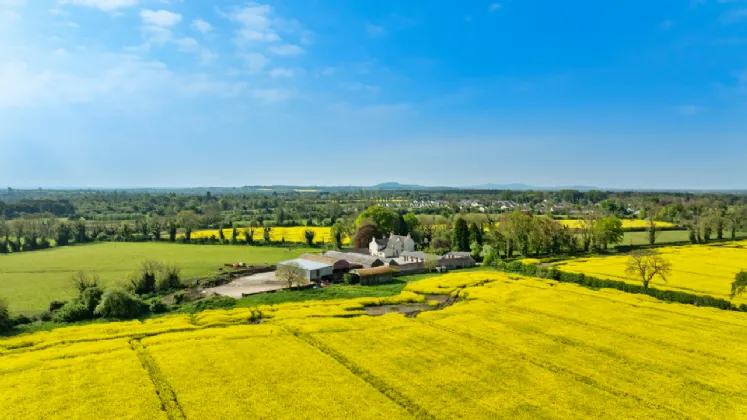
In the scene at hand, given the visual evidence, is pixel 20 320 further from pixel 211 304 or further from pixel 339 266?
pixel 339 266

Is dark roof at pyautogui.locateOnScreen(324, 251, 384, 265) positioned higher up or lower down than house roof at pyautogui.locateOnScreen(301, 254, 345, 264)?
lower down

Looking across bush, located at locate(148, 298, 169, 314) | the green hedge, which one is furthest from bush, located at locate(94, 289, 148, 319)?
the green hedge

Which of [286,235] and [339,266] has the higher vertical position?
[339,266]

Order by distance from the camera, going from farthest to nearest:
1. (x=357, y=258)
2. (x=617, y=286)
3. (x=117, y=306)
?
(x=357, y=258) < (x=617, y=286) < (x=117, y=306)

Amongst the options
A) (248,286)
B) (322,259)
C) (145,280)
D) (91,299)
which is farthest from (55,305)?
(322,259)

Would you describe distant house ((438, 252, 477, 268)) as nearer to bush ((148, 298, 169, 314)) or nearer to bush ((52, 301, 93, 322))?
bush ((148, 298, 169, 314))

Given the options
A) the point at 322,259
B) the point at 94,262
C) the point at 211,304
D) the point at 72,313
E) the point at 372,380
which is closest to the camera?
the point at 372,380
